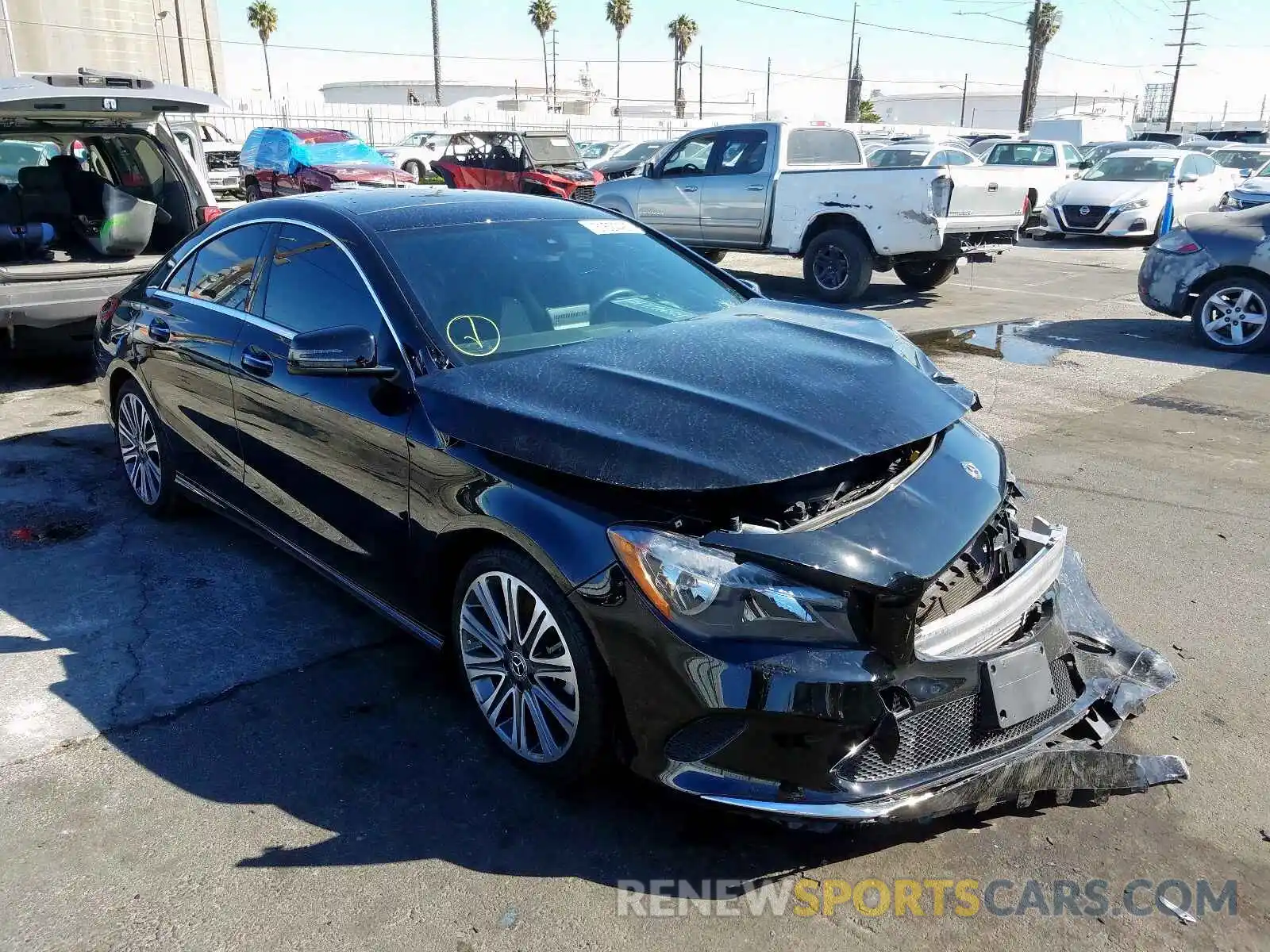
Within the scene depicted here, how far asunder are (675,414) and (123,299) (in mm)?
3923

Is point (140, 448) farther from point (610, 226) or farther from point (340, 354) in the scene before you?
point (610, 226)

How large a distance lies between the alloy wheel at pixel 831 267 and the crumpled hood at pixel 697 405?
8338 mm

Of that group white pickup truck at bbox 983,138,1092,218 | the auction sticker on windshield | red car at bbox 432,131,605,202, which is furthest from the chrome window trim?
white pickup truck at bbox 983,138,1092,218

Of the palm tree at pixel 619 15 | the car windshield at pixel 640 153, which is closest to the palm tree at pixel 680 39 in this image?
the palm tree at pixel 619 15

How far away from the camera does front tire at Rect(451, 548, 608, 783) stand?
284cm

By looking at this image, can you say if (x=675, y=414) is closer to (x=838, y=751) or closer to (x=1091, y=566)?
(x=838, y=751)

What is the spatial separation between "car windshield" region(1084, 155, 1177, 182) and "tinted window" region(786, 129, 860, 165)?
8611mm

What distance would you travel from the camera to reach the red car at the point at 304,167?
20.1m

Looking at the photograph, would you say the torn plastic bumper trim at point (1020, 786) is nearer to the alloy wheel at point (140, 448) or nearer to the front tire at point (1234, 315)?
the alloy wheel at point (140, 448)

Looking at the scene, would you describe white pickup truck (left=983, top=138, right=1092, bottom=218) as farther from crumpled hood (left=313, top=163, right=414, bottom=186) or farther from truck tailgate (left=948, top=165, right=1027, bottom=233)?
crumpled hood (left=313, top=163, right=414, bottom=186)

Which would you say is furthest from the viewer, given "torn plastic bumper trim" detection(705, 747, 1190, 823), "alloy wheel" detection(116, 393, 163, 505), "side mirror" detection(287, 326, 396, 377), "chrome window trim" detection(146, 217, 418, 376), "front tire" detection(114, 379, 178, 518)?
"alloy wheel" detection(116, 393, 163, 505)

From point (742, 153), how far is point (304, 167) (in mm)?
11320

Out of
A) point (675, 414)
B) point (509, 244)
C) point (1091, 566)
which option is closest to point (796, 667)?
point (675, 414)

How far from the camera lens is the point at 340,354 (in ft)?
11.1
